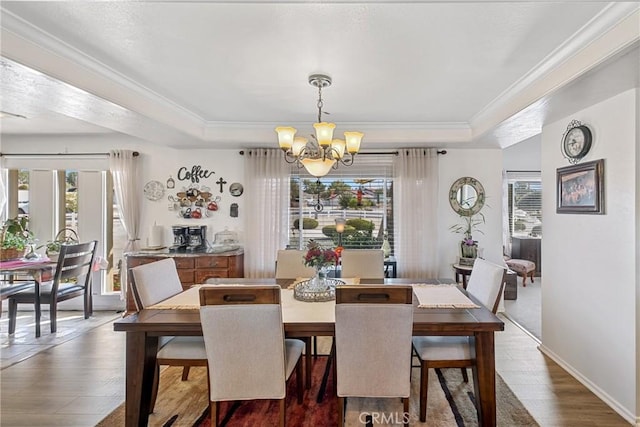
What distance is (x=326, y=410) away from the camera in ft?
7.42

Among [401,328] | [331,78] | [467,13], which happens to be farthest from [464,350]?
[331,78]

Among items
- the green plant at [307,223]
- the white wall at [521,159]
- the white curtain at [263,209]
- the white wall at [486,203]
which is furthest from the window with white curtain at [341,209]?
the white wall at [521,159]

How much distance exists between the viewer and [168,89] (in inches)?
112

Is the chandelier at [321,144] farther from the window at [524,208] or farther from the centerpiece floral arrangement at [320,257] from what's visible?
the window at [524,208]

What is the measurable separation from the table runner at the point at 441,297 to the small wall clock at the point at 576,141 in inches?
59.0

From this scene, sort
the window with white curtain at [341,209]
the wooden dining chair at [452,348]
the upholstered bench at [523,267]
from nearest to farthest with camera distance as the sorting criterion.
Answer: the wooden dining chair at [452,348] → the window with white curtain at [341,209] → the upholstered bench at [523,267]

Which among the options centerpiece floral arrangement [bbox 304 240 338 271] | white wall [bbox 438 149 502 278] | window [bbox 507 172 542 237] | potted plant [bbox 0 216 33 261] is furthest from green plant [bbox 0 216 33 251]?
window [bbox 507 172 542 237]

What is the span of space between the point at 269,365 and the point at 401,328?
782 mm

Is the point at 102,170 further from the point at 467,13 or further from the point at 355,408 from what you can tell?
the point at 467,13

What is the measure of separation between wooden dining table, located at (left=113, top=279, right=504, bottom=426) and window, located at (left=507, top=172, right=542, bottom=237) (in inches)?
220

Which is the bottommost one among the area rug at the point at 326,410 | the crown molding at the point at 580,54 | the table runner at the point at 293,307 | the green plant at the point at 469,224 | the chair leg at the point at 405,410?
the area rug at the point at 326,410

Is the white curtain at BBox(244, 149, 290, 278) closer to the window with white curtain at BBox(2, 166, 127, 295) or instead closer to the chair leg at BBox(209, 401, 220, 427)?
the window with white curtain at BBox(2, 166, 127, 295)

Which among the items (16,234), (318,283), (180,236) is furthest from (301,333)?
(16,234)

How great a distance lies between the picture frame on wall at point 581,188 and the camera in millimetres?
2455
